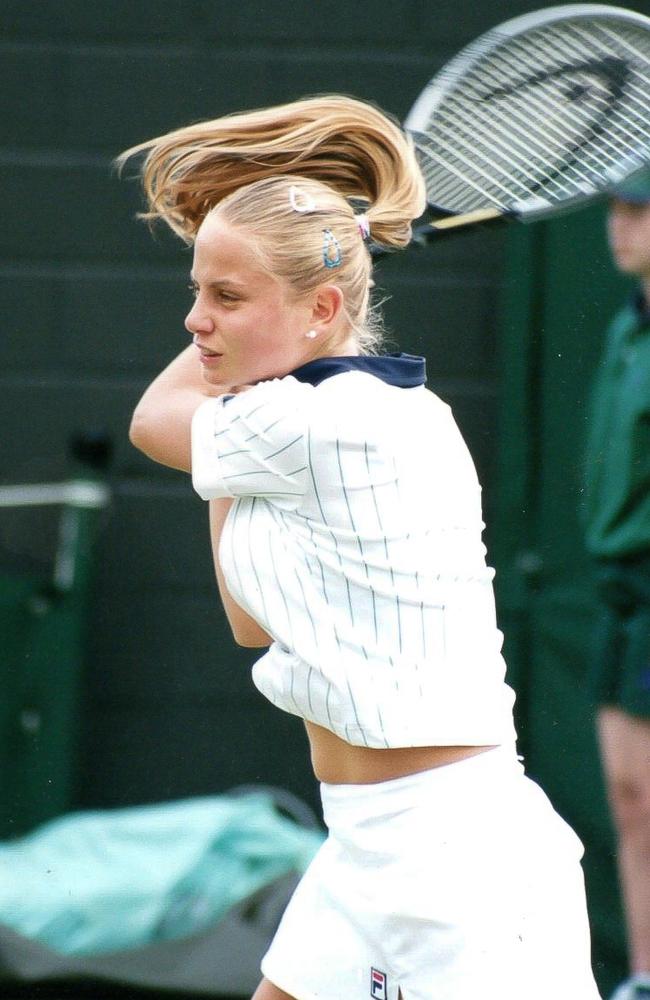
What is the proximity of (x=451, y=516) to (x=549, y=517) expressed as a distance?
136 cm

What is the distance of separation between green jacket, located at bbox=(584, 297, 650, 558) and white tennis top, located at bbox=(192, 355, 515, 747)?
111 cm

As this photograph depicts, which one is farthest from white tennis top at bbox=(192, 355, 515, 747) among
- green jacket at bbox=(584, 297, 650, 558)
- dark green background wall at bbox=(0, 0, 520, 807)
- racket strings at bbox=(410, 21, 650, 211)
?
dark green background wall at bbox=(0, 0, 520, 807)

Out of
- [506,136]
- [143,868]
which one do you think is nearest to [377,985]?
[506,136]

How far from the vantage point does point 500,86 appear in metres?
2.17

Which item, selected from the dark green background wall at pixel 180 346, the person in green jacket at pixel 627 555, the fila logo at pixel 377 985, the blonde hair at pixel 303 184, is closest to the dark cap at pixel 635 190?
the person in green jacket at pixel 627 555

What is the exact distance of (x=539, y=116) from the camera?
216 cm

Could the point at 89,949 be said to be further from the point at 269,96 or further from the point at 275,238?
the point at 275,238

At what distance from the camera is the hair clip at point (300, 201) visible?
1.64 metres

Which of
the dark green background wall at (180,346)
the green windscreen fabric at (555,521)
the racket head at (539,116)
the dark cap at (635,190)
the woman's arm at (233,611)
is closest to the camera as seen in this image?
the woman's arm at (233,611)

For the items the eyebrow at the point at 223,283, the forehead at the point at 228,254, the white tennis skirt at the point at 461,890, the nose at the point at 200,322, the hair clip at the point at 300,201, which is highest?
the hair clip at the point at 300,201

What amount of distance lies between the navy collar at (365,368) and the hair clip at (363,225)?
122mm

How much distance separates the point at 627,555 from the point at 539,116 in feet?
2.77

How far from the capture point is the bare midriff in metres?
1.62

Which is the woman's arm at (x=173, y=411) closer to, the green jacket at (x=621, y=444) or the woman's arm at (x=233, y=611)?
the woman's arm at (x=233, y=611)
